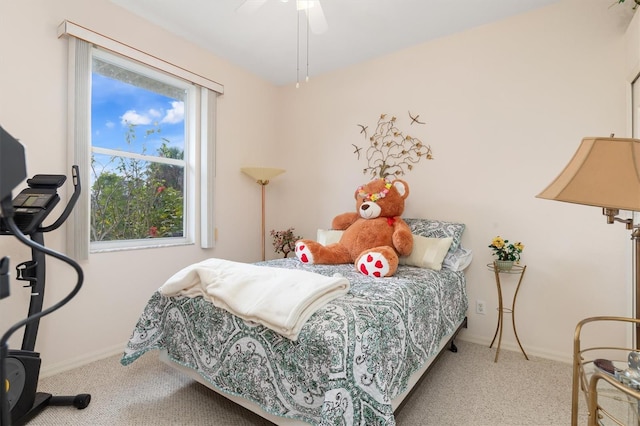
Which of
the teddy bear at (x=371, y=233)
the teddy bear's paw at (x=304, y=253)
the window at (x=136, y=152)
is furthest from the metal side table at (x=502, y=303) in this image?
the window at (x=136, y=152)

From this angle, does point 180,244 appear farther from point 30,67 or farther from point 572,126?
point 572,126

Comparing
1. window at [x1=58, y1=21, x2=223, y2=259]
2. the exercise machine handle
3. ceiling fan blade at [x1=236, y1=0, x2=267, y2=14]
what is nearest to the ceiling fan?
ceiling fan blade at [x1=236, y1=0, x2=267, y2=14]

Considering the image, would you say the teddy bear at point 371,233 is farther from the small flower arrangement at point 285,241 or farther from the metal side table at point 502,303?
the small flower arrangement at point 285,241

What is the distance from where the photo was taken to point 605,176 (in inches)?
39.8

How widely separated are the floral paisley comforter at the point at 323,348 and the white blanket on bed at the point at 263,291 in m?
0.05

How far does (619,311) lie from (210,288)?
2662 millimetres

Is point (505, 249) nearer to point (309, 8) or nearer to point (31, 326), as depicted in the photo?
point (309, 8)

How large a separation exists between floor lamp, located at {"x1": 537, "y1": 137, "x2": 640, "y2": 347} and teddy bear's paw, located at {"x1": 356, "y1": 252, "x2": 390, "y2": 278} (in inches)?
42.8

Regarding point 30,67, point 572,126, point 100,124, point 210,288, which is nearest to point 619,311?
point 572,126

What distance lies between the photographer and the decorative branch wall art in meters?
2.88

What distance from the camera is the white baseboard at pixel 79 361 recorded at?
6.70ft

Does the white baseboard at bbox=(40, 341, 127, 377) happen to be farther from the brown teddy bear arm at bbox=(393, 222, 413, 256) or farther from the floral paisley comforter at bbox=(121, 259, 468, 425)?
the brown teddy bear arm at bbox=(393, 222, 413, 256)

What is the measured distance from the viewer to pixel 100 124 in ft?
7.93

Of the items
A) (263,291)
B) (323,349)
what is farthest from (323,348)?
(263,291)
